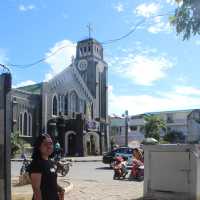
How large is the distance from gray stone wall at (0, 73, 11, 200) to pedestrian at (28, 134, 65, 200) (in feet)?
13.6

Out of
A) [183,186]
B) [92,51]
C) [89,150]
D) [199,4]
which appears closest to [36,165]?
[199,4]

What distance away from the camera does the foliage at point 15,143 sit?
47938mm

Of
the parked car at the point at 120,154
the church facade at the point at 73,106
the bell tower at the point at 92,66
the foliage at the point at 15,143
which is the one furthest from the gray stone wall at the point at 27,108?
the parked car at the point at 120,154

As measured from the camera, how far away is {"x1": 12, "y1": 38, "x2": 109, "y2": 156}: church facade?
56.8m

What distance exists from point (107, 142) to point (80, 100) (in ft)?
26.3

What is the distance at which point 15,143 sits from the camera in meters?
48.4

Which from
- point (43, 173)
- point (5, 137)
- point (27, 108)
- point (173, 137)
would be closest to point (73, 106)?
point (27, 108)

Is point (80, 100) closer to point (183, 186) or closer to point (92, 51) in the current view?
point (92, 51)

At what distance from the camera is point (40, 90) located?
194 feet

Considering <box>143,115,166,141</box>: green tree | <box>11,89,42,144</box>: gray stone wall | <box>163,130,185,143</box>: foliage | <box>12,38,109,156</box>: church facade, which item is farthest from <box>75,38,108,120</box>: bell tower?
<box>163,130,185,143</box>: foliage

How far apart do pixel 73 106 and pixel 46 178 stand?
59252mm

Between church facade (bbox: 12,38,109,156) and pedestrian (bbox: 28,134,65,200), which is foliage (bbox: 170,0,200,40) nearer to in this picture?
pedestrian (bbox: 28,134,65,200)

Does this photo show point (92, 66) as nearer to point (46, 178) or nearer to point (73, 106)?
point (73, 106)

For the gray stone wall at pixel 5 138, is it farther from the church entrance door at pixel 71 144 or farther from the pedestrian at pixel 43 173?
the church entrance door at pixel 71 144
